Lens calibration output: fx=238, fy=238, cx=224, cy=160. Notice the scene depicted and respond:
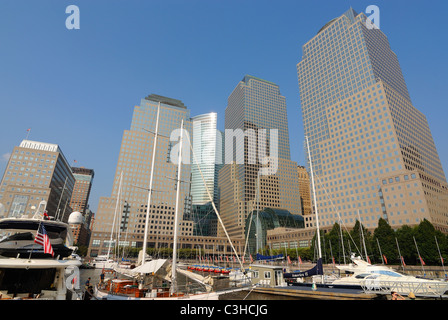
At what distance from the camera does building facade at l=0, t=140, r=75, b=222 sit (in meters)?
129

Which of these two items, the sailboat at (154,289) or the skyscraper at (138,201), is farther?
the skyscraper at (138,201)

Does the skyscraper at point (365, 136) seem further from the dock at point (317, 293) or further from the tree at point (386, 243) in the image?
the dock at point (317, 293)

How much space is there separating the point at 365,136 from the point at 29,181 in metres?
187

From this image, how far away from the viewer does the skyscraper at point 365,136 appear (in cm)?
10200

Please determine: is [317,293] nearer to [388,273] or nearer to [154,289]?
[388,273]

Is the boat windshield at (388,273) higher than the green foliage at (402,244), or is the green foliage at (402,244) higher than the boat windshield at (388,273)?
the green foliage at (402,244)

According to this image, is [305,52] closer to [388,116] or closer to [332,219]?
[388,116]

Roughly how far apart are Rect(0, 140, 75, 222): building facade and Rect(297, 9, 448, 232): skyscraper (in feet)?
481

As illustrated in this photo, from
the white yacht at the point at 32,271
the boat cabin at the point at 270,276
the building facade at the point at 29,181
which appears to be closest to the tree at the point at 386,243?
the boat cabin at the point at 270,276

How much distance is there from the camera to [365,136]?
121 metres

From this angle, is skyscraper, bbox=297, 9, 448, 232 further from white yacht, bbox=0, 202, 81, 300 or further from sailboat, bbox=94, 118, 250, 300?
white yacht, bbox=0, 202, 81, 300

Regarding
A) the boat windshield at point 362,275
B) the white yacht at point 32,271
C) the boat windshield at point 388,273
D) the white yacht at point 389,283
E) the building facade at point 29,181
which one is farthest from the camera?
the building facade at point 29,181

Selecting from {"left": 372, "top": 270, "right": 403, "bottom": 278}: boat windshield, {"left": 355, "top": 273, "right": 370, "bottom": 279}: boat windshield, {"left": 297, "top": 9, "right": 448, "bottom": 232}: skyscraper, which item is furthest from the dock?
{"left": 297, "top": 9, "right": 448, "bottom": 232}: skyscraper

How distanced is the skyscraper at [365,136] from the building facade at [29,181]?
146537mm
